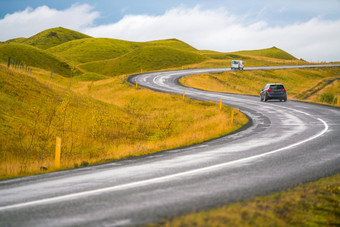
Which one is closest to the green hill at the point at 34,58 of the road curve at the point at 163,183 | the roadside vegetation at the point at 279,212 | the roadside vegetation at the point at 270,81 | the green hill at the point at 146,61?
the green hill at the point at 146,61

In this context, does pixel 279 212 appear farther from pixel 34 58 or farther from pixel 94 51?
pixel 94 51

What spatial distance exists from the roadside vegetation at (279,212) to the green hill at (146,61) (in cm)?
10164

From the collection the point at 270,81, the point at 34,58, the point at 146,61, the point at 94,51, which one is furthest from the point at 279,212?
the point at 94,51

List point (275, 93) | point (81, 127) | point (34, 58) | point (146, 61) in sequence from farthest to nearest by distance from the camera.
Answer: point (146, 61), point (34, 58), point (275, 93), point (81, 127)

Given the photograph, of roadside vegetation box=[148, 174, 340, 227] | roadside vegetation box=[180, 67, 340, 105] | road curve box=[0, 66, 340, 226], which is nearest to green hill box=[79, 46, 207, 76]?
roadside vegetation box=[180, 67, 340, 105]

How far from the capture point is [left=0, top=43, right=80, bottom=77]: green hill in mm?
100000

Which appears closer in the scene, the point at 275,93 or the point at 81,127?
the point at 81,127

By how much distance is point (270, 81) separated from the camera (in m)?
63.1

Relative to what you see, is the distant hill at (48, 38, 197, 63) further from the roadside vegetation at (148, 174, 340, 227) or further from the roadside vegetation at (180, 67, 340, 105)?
the roadside vegetation at (148, 174, 340, 227)

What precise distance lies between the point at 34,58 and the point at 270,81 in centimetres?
7447

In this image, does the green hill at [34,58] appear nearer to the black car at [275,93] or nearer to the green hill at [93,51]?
the green hill at [93,51]

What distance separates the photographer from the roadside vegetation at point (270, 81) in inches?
1981

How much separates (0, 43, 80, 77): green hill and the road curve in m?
96.9

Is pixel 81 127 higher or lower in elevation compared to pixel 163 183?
lower
